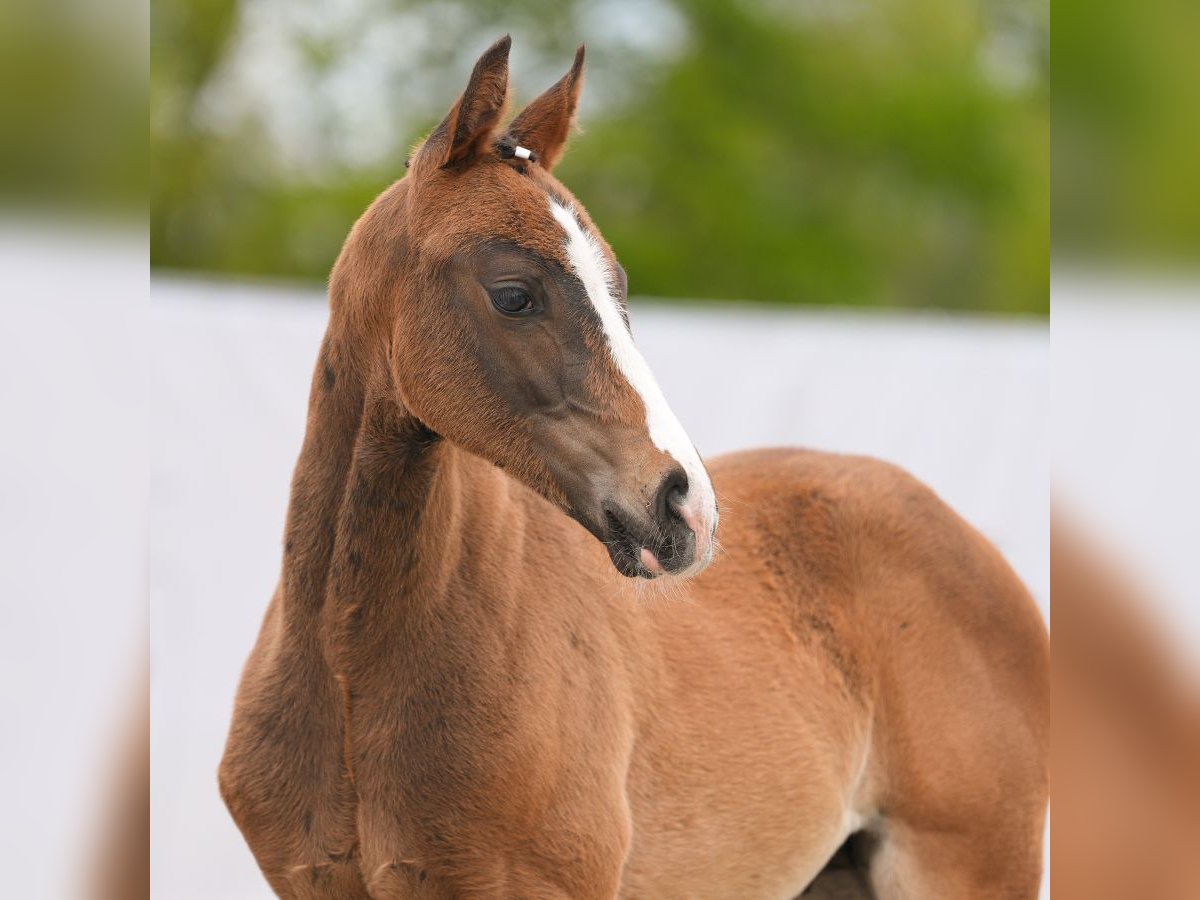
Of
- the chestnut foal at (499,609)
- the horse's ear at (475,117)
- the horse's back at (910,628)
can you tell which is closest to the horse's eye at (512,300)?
the chestnut foal at (499,609)

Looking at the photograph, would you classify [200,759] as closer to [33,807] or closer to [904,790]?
[904,790]

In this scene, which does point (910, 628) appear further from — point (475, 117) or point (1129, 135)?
point (1129, 135)

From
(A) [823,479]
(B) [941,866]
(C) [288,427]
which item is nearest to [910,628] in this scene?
(A) [823,479]

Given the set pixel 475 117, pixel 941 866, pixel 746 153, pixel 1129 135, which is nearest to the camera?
pixel 1129 135

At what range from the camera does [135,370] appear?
459 millimetres

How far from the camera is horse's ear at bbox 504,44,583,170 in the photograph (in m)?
1.40

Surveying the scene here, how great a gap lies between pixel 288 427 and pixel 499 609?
4.89 ft

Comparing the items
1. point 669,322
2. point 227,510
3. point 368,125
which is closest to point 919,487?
point 669,322

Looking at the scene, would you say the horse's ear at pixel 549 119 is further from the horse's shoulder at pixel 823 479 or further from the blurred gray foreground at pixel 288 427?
the blurred gray foreground at pixel 288 427

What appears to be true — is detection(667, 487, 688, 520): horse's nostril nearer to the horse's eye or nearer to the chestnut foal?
the chestnut foal

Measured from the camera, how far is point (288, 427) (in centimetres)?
277

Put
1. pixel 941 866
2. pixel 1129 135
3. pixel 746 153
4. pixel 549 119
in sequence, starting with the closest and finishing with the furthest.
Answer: pixel 1129 135, pixel 549 119, pixel 941 866, pixel 746 153

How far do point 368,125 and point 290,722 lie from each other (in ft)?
21.0

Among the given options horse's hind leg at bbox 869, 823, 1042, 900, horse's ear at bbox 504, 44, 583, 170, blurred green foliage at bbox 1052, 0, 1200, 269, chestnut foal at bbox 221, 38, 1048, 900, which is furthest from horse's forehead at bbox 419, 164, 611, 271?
horse's hind leg at bbox 869, 823, 1042, 900
